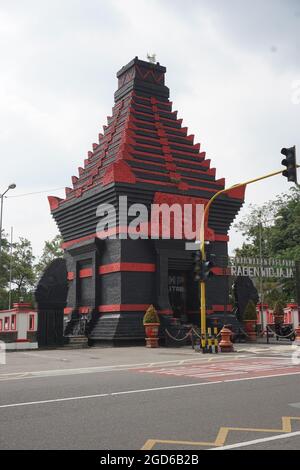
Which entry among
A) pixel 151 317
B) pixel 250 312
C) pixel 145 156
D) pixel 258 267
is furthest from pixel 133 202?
pixel 258 267

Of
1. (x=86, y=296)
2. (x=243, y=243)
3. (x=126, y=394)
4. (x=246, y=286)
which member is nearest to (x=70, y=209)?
(x=86, y=296)

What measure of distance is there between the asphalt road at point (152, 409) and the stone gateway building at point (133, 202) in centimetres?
1389

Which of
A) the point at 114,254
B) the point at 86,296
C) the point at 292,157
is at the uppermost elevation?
the point at 292,157

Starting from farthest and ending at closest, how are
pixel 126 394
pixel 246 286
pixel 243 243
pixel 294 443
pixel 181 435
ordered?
pixel 243 243
pixel 246 286
pixel 126 394
pixel 181 435
pixel 294 443

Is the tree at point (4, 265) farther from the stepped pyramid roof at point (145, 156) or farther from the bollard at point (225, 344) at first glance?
the bollard at point (225, 344)

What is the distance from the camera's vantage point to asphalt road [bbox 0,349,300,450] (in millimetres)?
6340

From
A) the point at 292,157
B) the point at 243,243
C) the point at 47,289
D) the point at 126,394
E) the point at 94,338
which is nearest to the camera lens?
the point at 126,394

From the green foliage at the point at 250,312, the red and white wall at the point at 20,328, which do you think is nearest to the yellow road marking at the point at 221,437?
the red and white wall at the point at 20,328

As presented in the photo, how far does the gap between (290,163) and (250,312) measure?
16850 mm

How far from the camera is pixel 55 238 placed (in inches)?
2525

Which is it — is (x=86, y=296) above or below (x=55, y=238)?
below

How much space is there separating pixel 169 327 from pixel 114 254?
17.1 feet

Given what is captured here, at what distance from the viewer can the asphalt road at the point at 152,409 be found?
6.34 m

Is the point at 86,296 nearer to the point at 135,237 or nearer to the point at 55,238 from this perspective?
the point at 135,237
